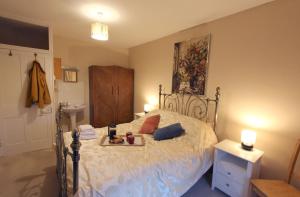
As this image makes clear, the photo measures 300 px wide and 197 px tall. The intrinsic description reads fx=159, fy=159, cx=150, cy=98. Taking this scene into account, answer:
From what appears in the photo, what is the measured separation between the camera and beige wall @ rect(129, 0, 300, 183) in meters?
1.82

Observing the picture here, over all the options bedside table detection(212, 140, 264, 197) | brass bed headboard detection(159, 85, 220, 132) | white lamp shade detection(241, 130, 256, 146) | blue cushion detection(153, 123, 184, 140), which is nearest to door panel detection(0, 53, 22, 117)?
blue cushion detection(153, 123, 184, 140)

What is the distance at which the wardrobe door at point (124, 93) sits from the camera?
14.4ft

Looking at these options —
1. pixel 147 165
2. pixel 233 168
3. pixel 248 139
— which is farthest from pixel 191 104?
pixel 147 165

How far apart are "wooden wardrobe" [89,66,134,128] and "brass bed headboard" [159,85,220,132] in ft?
4.23

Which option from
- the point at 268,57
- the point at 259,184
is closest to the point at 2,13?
the point at 268,57

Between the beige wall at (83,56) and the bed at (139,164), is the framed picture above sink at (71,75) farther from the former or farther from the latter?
the bed at (139,164)

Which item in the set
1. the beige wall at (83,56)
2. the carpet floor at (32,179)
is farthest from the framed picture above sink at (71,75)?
the carpet floor at (32,179)

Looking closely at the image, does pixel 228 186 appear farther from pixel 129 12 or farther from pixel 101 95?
pixel 101 95

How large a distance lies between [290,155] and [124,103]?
3.61m

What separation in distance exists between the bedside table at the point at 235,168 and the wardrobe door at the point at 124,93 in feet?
9.53

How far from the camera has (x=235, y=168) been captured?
6.52 ft

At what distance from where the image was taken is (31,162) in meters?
2.68

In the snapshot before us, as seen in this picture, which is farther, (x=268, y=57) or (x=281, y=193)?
(x=268, y=57)

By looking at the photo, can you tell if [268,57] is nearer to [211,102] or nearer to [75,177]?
[211,102]
